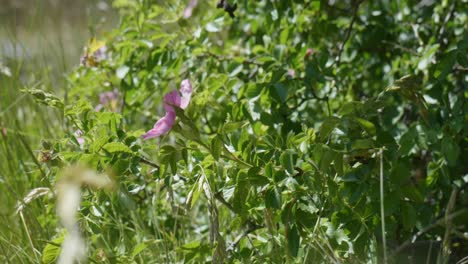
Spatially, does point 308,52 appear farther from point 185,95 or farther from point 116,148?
point 116,148

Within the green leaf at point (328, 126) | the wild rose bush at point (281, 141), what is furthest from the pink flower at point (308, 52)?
the green leaf at point (328, 126)

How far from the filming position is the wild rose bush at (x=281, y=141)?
1198mm

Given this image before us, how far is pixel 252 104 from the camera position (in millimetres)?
1534

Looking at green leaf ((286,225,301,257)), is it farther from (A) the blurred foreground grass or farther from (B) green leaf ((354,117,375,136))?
(A) the blurred foreground grass

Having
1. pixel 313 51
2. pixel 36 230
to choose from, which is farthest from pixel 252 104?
pixel 36 230

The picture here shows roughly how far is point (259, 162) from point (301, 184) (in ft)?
0.28

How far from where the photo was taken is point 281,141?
1.24m

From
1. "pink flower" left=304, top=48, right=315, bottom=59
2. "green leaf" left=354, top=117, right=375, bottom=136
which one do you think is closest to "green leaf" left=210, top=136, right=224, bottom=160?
"green leaf" left=354, top=117, right=375, bottom=136

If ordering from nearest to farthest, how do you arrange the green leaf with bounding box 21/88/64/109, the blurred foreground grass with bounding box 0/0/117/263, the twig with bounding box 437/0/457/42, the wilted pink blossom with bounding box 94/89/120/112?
the green leaf with bounding box 21/88/64/109 < the blurred foreground grass with bounding box 0/0/117/263 < the twig with bounding box 437/0/457/42 < the wilted pink blossom with bounding box 94/89/120/112

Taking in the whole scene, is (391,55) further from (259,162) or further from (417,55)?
(259,162)

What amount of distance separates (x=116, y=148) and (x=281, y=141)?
283 mm

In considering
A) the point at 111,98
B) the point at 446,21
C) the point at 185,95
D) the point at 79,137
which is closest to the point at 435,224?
the point at 185,95

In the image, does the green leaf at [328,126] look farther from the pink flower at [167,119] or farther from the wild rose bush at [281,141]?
the pink flower at [167,119]

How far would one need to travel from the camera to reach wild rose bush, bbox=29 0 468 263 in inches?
47.2
